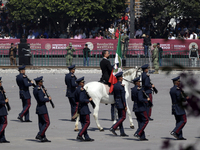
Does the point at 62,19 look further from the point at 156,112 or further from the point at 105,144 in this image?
the point at 105,144

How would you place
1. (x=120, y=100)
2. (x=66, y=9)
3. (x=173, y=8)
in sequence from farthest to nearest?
1. (x=66, y=9)
2. (x=173, y=8)
3. (x=120, y=100)

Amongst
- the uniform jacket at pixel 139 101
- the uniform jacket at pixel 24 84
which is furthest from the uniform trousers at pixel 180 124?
the uniform jacket at pixel 24 84

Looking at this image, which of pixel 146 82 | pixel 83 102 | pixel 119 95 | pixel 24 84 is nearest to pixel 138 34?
pixel 146 82

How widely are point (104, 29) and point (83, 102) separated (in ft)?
84.6

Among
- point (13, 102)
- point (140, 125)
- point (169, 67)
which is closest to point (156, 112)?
point (140, 125)

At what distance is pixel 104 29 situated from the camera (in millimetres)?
35344

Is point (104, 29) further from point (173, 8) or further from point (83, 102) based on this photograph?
point (83, 102)

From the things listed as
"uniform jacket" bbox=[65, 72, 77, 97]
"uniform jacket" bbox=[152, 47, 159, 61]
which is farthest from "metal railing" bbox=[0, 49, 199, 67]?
"uniform jacket" bbox=[65, 72, 77, 97]

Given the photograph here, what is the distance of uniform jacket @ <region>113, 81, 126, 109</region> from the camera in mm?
10656

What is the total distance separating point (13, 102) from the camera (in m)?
16.3

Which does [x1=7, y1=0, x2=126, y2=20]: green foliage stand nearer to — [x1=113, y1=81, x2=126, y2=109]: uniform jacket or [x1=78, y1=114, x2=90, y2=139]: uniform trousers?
[x1=113, y1=81, x2=126, y2=109]: uniform jacket

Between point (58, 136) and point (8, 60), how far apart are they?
708 inches

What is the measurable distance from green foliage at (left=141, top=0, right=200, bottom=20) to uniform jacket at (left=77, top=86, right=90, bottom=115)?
76.3 feet

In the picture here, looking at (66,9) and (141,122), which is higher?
(66,9)
